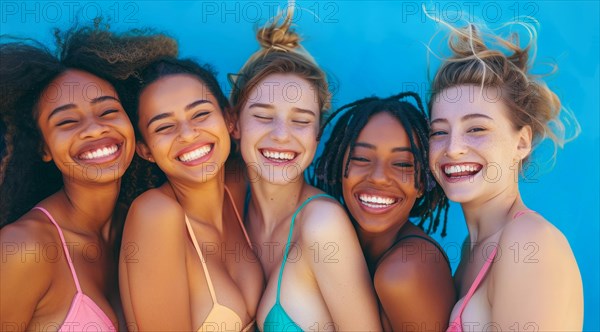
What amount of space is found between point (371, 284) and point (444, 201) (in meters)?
0.65

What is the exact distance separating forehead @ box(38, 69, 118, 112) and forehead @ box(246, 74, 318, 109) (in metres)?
0.63

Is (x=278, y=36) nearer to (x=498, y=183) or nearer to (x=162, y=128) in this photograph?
(x=162, y=128)

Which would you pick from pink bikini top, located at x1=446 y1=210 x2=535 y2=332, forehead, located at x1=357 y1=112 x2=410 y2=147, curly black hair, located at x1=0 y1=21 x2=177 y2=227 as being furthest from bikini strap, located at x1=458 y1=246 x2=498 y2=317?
curly black hair, located at x1=0 y1=21 x2=177 y2=227

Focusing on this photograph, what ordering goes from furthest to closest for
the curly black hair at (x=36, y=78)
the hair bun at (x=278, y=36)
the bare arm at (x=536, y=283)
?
the hair bun at (x=278, y=36), the curly black hair at (x=36, y=78), the bare arm at (x=536, y=283)

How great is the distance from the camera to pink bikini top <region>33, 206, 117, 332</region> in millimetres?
2568

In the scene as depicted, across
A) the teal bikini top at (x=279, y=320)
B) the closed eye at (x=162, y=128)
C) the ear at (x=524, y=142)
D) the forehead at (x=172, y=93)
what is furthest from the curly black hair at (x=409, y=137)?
the closed eye at (x=162, y=128)

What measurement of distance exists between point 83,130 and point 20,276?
638mm

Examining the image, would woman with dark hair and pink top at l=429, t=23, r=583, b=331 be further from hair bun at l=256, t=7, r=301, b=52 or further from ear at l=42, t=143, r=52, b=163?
ear at l=42, t=143, r=52, b=163

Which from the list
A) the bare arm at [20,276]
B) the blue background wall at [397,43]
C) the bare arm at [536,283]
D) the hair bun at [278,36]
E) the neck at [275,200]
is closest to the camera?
the bare arm at [536,283]

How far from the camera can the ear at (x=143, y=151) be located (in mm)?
2932

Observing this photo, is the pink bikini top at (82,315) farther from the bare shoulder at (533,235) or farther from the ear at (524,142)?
the ear at (524,142)

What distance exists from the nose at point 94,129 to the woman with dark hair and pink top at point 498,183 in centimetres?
136

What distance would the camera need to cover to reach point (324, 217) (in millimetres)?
2729

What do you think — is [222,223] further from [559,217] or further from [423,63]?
[559,217]
